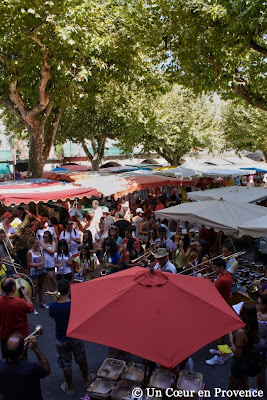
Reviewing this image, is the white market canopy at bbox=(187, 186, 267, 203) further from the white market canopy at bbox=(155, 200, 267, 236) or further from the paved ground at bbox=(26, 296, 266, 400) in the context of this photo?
the paved ground at bbox=(26, 296, 266, 400)

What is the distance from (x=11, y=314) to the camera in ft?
16.0

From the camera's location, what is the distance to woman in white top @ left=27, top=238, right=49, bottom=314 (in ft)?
23.8

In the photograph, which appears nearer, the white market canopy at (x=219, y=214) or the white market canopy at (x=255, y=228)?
the white market canopy at (x=255, y=228)

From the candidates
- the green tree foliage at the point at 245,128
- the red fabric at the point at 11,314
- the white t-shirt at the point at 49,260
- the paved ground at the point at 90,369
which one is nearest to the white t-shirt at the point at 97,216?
the white t-shirt at the point at 49,260

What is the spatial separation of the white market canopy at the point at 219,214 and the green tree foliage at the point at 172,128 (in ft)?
50.0

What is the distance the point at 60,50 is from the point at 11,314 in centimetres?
1027

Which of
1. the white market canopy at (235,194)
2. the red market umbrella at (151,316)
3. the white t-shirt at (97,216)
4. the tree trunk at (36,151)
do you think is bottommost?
the white t-shirt at (97,216)

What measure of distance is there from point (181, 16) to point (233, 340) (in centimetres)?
973

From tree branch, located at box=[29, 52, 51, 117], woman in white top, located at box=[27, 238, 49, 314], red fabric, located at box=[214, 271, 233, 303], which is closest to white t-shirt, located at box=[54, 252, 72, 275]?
woman in white top, located at box=[27, 238, 49, 314]

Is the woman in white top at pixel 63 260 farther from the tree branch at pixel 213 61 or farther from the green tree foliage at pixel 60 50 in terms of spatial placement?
the tree branch at pixel 213 61

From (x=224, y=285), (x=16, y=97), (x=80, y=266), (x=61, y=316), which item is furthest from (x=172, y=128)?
(x=61, y=316)

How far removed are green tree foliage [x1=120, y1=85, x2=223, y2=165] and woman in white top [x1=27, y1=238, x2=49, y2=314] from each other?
678 inches

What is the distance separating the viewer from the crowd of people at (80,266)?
4223 millimetres

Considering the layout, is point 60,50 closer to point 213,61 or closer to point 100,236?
point 213,61
